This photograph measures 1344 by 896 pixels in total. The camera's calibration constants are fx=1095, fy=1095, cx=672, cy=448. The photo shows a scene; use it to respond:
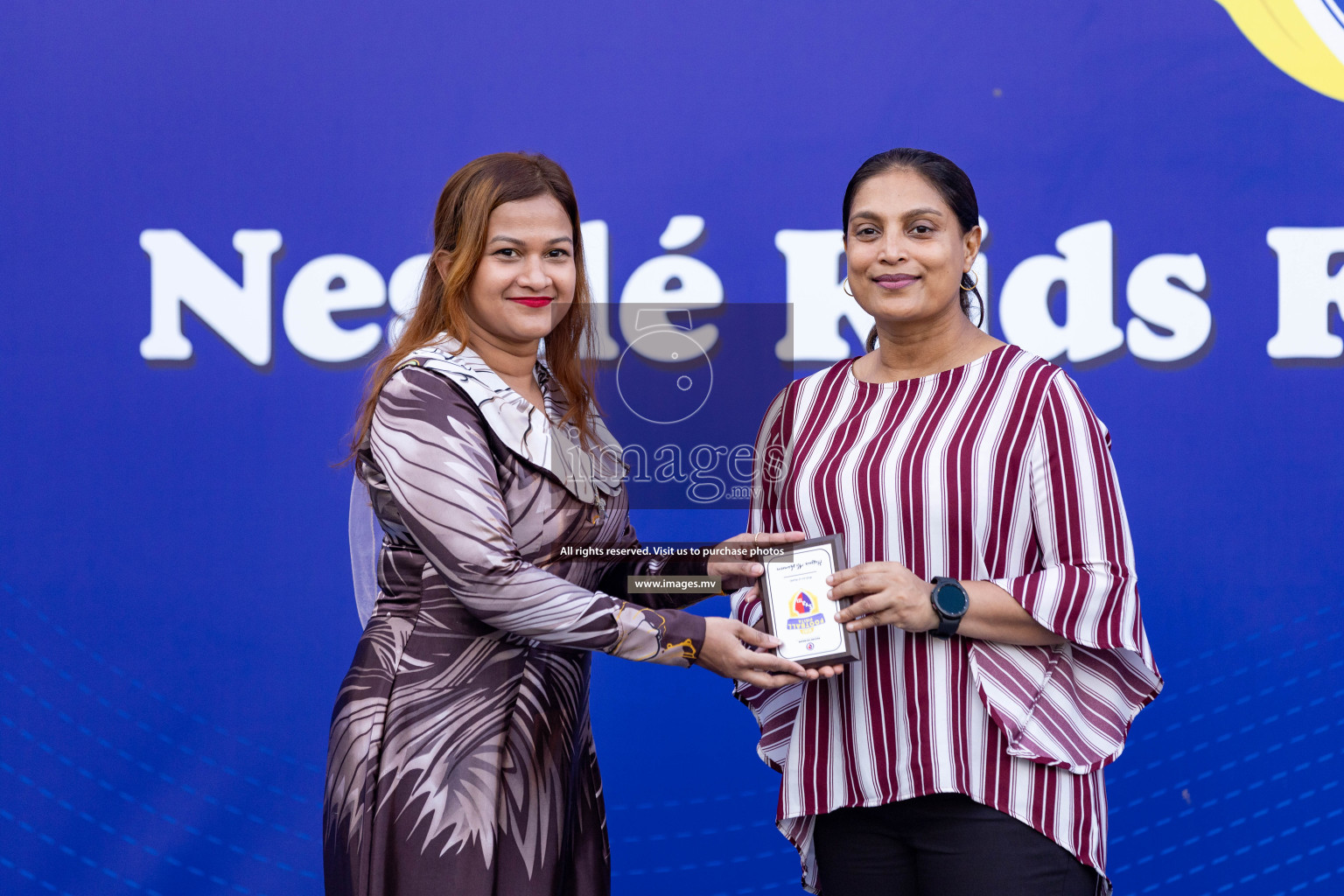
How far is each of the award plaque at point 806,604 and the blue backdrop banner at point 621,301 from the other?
1.24m

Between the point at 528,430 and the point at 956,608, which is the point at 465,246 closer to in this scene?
the point at 528,430

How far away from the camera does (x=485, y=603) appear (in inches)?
61.8

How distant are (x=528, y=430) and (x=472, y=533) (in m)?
0.20

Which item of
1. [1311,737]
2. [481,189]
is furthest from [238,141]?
[1311,737]

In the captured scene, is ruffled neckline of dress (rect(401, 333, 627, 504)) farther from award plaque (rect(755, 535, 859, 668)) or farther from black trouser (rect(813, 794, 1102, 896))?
black trouser (rect(813, 794, 1102, 896))

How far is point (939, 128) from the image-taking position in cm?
280

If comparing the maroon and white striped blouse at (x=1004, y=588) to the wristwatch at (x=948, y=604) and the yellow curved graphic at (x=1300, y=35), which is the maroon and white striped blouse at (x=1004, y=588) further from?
the yellow curved graphic at (x=1300, y=35)

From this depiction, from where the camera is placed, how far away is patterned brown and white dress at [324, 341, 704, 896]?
1.57 m

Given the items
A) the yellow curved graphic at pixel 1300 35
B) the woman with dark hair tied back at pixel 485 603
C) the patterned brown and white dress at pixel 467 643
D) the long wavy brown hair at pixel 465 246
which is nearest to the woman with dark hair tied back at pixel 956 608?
the woman with dark hair tied back at pixel 485 603

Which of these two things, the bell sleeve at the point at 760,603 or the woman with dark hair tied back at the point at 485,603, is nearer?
the woman with dark hair tied back at the point at 485,603

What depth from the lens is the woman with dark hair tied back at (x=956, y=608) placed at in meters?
1.52

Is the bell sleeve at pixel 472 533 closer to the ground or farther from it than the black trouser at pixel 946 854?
farther from it

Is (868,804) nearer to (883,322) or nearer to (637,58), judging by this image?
(883,322)

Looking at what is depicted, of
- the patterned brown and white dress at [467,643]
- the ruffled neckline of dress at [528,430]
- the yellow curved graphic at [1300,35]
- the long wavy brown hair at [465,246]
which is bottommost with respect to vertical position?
the patterned brown and white dress at [467,643]
